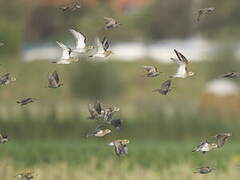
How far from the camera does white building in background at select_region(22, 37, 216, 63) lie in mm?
27125

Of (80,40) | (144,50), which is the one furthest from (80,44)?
(144,50)

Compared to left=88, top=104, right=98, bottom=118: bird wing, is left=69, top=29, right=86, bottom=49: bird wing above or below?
above

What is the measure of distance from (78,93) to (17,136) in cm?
882

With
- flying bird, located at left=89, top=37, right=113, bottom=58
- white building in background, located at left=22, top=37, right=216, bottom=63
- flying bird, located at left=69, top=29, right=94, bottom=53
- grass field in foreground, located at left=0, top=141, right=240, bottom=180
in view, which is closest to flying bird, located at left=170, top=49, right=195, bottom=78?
flying bird, located at left=89, top=37, right=113, bottom=58

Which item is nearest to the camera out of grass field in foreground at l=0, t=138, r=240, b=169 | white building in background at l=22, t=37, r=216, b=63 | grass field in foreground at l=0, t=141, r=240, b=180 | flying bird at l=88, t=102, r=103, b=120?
flying bird at l=88, t=102, r=103, b=120

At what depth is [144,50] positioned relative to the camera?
1155 inches

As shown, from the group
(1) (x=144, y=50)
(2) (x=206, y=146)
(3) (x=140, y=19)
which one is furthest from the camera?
(3) (x=140, y=19)

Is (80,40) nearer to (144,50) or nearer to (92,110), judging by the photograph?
(92,110)

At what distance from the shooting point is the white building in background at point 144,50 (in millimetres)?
27125

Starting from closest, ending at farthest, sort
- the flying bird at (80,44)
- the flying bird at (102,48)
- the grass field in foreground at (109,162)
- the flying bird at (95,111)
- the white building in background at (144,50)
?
the flying bird at (80,44) < the flying bird at (102,48) < the flying bird at (95,111) < the grass field in foreground at (109,162) < the white building in background at (144,50)

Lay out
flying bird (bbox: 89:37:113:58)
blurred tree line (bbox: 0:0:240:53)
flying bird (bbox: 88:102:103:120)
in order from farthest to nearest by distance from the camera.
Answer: blurred tree line (bbox: 0:0:240:53) < flying bird (bbox: 88:102:103:120) < flying bird (bbox: 89:37:113:58)

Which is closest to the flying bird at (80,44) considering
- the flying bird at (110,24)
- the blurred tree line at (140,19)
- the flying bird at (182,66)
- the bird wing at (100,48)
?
the bird wing at (100,48)

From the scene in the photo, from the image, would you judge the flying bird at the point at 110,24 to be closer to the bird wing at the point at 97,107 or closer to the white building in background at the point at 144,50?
the bird wing at the point at 97,107

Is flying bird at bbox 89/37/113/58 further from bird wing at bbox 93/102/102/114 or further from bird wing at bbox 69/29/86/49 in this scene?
bird wing at bbox 93/102/102/114
